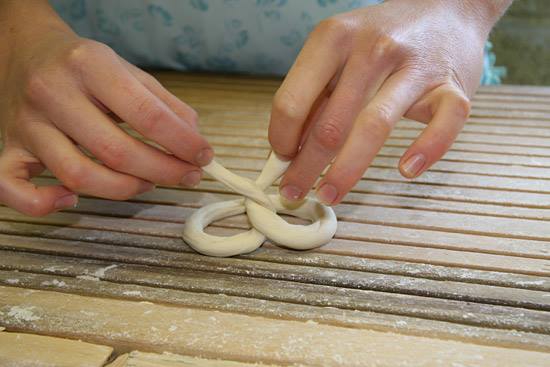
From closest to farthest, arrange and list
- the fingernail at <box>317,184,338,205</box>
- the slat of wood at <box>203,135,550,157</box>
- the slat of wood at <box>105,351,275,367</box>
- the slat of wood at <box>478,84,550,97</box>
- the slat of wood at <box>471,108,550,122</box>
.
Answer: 1. the slat of wood at <box>105,351,275,367</box>
2. the fingernail at <box>317,184,338,205</box>
3. the slat of wood at <box>203,135,550,157</box>
4. the slat of wood at <box>471,108,550,122</box>
5. the slat of wood at <box>478,84,550,97</box>

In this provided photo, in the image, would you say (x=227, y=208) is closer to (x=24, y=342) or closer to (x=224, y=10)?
(x=24, y=342)

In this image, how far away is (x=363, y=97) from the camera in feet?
2.11

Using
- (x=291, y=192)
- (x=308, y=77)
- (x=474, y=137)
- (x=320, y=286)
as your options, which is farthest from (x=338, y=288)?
(x=474, y=137)

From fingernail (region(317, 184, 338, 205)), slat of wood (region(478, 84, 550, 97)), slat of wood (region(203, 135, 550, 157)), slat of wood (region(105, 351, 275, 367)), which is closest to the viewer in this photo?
slat of wood (region(105, 351, 275, 367))

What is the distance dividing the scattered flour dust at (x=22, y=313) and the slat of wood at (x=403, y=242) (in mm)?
186

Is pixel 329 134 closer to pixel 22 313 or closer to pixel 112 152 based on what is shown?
pixel 112 152

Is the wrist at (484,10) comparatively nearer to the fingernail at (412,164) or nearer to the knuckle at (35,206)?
the fingernail at (412,164)

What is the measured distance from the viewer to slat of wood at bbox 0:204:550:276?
674mm

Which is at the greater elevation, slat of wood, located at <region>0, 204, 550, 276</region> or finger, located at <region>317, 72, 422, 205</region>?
finger, located at <region>317, 72, 422, 205</region>

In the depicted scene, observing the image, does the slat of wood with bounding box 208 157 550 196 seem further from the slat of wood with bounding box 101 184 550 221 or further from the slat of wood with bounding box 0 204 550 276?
the slat of wood with bounding box 0 204 550 276

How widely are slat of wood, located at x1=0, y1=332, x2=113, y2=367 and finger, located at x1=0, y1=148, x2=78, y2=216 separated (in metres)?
0.17

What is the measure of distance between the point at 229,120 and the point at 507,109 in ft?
1.88

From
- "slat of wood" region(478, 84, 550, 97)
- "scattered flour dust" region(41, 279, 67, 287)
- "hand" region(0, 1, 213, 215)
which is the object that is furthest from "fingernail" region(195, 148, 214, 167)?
"slat of wood" region(478, 84, 550, 97)

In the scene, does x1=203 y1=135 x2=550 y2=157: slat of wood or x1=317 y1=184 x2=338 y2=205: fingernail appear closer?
x1=317 y1=184 x2=338 y2=205: fingernail
